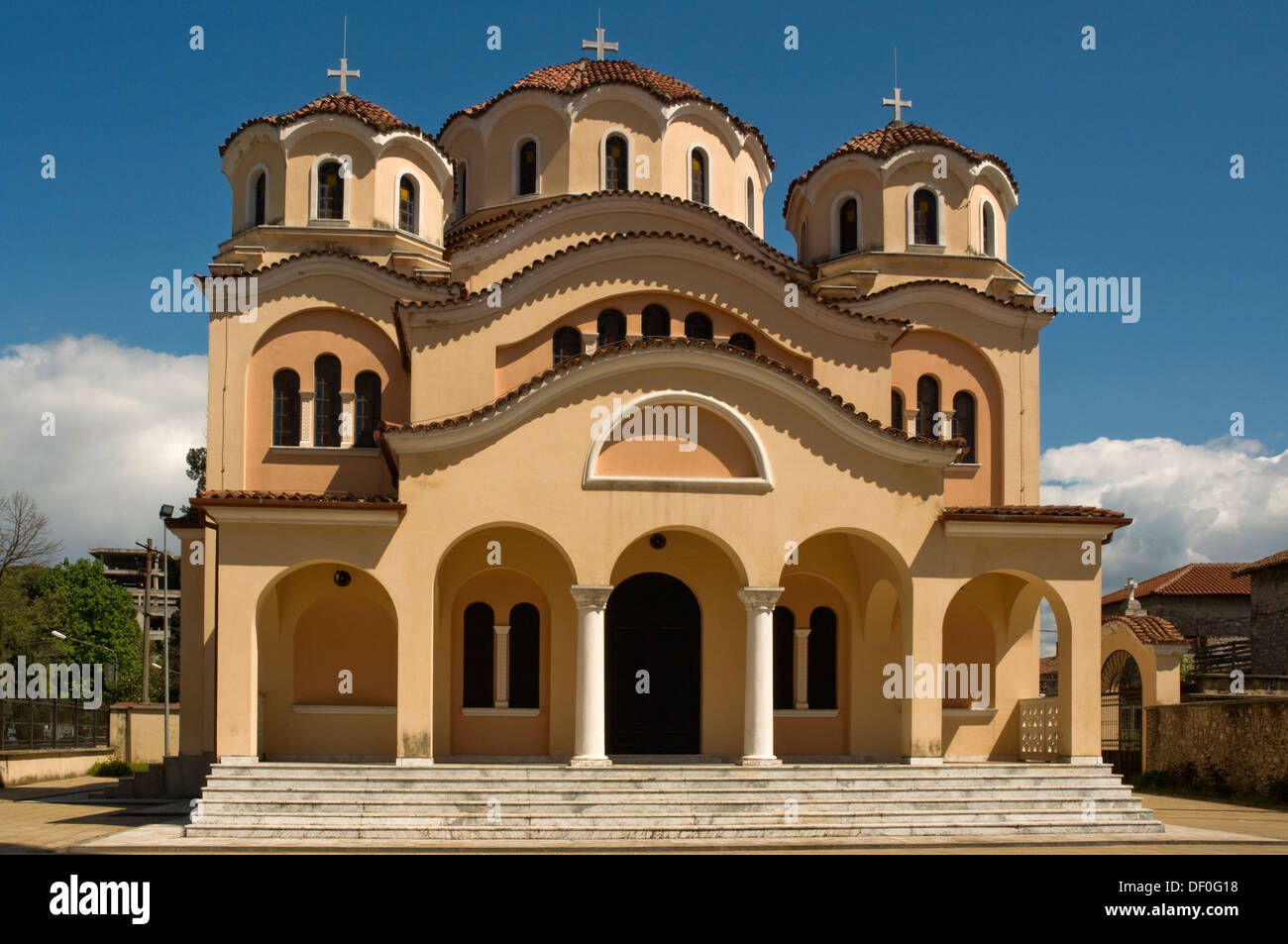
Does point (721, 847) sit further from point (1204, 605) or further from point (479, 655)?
point (1204, 605)

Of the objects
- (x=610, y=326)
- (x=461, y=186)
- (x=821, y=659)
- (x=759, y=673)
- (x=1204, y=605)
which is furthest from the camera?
(x=1204, y=605)

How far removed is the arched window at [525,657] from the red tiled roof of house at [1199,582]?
99.1 feet

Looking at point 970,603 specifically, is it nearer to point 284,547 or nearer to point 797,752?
point 797,752

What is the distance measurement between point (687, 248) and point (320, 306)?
651 cm

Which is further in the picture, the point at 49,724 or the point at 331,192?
the point at 49,724

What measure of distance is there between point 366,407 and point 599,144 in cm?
723

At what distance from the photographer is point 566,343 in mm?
22312

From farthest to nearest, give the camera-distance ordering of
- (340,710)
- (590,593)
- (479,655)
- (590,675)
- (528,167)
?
(528,167) → (479,655) → (340,710) → (590,593) → (590,675)

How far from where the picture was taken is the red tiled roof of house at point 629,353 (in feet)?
64.1

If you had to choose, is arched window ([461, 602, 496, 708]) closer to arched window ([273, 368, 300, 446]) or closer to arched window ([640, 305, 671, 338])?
arched window ([273, 368, 300, 446])

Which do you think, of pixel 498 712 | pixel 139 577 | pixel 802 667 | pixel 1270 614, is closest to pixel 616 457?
pixel 498 712

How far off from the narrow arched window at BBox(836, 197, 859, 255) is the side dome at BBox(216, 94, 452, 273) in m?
7.86

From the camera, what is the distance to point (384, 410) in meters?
23.3
